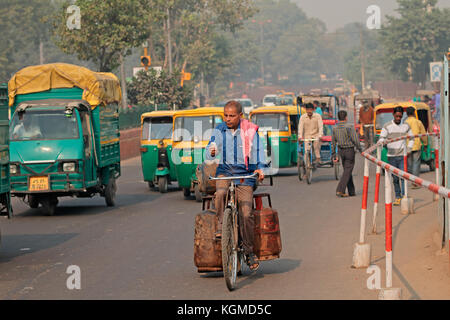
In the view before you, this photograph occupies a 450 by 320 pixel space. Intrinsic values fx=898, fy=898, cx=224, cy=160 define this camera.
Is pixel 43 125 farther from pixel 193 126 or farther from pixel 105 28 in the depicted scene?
pixel 105 28

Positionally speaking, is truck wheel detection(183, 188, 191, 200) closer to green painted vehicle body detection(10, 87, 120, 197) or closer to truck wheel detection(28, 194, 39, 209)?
green painted vehicle body detection(10, 87, 120, 197)

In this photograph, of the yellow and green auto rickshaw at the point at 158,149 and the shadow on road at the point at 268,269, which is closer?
the shadow on road at the point at 268,269

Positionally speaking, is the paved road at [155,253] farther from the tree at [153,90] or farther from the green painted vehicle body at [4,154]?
the tree at [153,90]

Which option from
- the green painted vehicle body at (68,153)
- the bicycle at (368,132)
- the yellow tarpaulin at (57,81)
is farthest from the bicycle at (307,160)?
the bicycle at (368,132)

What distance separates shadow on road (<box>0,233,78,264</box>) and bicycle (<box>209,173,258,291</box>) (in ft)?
12.3

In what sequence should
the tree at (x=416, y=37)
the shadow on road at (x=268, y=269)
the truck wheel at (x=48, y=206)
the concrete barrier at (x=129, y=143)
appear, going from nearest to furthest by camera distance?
the shadow on road at (x=268, y=269) → the truck wheel at (x=48, y=206) → the concrete barrier at (x=129, y=143) → the tree at (x=416, y=37)

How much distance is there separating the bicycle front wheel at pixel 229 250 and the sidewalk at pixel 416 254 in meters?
1.47

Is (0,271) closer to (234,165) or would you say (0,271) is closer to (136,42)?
(234,165)

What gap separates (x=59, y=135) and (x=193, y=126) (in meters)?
3.54

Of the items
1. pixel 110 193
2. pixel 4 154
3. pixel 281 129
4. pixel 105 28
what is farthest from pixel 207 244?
pixel 105 28

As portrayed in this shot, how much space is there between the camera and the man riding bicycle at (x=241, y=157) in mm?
9297

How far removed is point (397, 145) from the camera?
1636cm

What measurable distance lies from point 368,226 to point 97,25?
26.1 m

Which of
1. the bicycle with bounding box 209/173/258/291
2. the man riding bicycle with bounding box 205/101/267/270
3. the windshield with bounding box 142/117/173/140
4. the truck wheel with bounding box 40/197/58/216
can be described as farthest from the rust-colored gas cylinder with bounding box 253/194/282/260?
the windshield with bounding box 142/117/173/140
